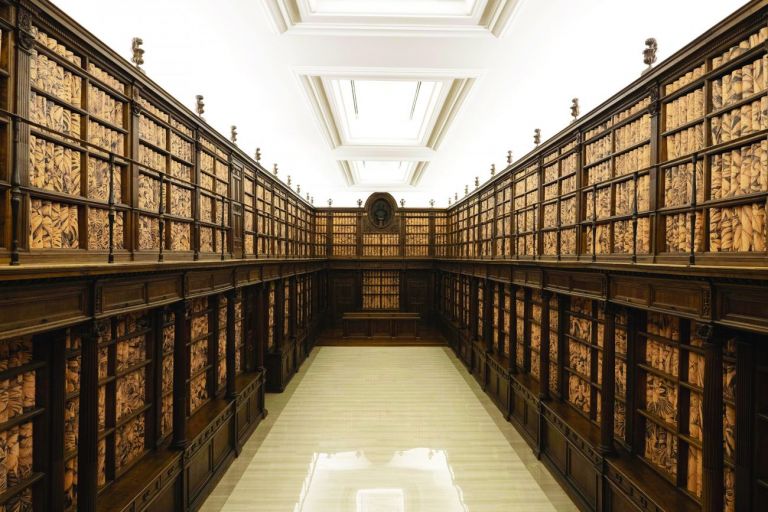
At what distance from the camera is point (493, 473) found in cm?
425

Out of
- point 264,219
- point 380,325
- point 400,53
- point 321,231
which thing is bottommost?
point 380,325

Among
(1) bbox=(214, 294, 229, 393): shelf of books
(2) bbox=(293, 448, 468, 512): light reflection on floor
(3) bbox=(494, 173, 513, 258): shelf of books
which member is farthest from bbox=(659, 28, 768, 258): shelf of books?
(1) bbox=(214, 294, 229, 393): shelf of books

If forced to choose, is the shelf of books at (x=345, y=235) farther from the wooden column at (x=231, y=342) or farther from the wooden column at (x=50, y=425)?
the wooden column at (x=50, y=425)

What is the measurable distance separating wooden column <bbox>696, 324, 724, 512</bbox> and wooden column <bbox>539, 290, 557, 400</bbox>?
7.58 feet

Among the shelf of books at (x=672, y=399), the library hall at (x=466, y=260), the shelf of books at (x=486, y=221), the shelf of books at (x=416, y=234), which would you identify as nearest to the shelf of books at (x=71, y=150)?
the library hall at (x=466, y=260)

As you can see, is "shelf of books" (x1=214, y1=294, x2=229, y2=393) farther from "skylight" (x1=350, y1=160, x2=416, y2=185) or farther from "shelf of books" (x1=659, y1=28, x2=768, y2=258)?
"skylight" (x1=350, y1=160, x2=416, y2=185)

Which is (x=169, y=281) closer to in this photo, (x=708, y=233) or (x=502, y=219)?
(x=708, y=233)

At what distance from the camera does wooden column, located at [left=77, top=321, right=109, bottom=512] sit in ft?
7.51

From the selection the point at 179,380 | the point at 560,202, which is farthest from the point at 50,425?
the point at 560,202

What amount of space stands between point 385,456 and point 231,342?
7.43ft

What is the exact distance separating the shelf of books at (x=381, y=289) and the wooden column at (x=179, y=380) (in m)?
8.24

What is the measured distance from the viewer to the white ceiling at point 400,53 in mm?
3449

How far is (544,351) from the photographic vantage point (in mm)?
4648

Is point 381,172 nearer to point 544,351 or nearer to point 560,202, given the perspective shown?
point 560,202
